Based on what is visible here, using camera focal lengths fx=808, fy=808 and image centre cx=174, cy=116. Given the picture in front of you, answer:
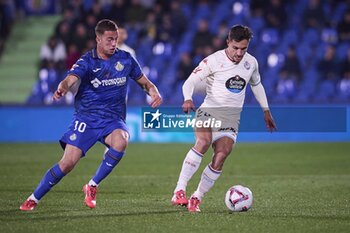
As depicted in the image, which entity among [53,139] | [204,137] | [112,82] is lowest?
[53,139]

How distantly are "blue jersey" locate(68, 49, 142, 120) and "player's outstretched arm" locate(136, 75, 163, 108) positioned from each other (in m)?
0.27

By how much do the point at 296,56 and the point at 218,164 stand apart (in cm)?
1290

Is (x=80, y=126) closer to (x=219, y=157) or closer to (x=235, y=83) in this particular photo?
(x=219, y=157)

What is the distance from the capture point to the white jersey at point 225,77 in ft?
30.9

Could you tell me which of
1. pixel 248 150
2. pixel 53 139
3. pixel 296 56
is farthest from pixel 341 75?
pixel 53 139

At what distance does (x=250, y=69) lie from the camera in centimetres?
→ 950

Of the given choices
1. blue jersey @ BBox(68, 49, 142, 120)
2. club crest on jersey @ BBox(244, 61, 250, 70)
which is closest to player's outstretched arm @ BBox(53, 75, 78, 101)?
blue jersey @ BBox(68, 49, 142, 120)

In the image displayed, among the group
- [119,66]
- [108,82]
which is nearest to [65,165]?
[108,82]

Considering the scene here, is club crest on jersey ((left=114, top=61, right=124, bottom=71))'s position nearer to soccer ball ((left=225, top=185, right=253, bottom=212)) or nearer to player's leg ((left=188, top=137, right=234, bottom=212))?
player's leg ((left=188, top=137, right=234, bottom=212))

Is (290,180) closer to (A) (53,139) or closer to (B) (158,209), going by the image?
(B) (158,209)

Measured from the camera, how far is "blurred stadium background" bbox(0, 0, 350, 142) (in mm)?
20375

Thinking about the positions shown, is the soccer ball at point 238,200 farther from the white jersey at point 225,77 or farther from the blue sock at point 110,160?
the blue sock at point 110,160

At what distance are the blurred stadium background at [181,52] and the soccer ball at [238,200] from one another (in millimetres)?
10937

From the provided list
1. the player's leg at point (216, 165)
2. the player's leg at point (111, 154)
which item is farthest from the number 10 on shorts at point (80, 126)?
the player's leg at point (216, 165)
